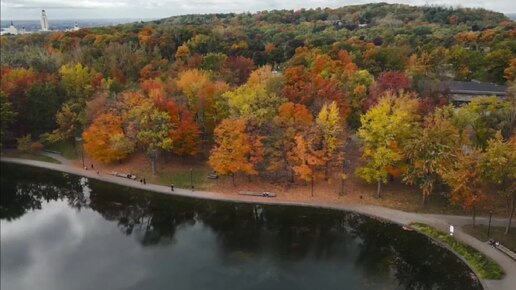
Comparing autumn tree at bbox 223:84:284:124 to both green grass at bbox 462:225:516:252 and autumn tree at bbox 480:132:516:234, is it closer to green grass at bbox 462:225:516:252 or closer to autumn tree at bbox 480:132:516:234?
autumn tree at bbox 480:132:516:234

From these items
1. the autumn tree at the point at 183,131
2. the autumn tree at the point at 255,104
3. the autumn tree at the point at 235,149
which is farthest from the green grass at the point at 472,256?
the autumn tree at the point at 183,131

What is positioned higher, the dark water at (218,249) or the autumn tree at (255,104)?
the autumn tree at (255,104)

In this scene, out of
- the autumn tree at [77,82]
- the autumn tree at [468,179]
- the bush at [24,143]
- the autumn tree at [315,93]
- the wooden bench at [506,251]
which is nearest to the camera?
the wooden bench at [506,251]

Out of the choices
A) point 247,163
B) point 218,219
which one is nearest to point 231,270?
point 218,219

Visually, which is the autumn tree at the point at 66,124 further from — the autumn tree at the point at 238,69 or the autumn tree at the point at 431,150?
the autumn tree at the point at 431,150

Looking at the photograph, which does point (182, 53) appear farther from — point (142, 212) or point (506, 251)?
point (506, 251)

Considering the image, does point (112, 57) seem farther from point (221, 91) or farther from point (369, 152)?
point (369, 152)
